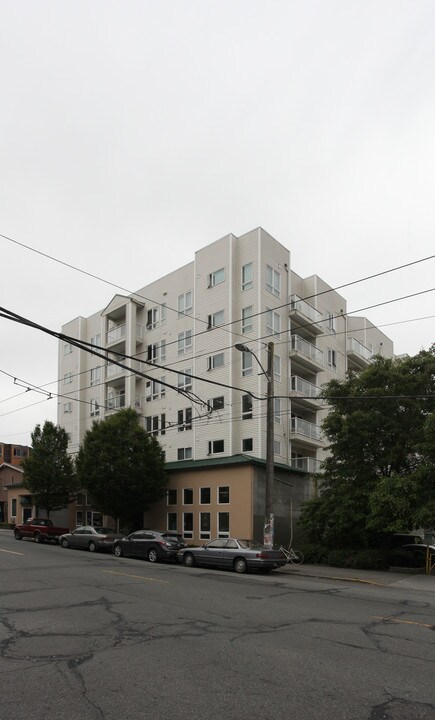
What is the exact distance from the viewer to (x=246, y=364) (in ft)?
109

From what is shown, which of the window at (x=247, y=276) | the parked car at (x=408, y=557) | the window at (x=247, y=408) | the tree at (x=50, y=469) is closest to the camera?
the parked car at (x=408, y=557)

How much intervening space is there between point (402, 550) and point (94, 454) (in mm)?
16605

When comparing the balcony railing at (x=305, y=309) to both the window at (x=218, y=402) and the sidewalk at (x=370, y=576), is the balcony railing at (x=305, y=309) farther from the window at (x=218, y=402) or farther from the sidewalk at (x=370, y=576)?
the sidewalk at (x=370, y=576)

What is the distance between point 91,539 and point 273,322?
15.8m

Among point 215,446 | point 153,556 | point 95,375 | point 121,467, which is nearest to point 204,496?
point 215,446

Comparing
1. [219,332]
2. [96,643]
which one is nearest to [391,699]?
[96,643]

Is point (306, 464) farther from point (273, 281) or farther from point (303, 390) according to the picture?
point (273, 281)

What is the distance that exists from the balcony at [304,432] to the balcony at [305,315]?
595cm

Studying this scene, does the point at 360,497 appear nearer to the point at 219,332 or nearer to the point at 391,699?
the point at 219,332

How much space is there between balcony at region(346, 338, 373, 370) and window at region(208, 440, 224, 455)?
15.7 m

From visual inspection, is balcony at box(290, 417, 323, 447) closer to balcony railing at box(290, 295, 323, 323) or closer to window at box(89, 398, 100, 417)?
balcony railing at box(290, 295, 323, 323)

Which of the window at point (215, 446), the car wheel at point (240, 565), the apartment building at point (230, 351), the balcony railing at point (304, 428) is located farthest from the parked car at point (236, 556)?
the balcony railing at point (304, 428)

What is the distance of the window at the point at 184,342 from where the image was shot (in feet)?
121

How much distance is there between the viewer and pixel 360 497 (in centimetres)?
2311
